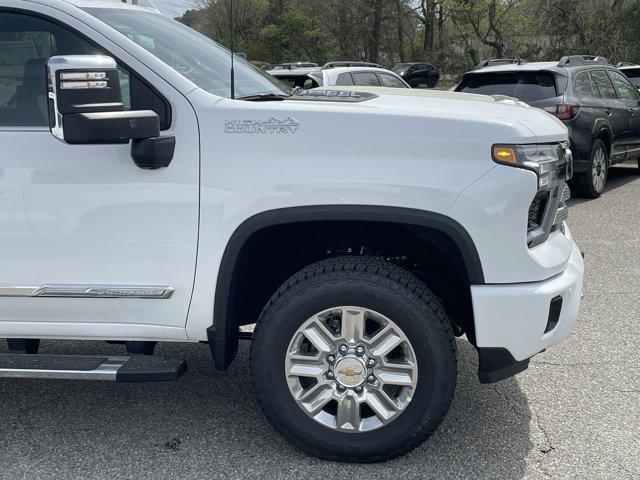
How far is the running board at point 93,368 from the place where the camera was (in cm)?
301

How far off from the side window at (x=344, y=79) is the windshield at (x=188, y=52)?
25.8 feet

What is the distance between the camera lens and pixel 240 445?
3268mm

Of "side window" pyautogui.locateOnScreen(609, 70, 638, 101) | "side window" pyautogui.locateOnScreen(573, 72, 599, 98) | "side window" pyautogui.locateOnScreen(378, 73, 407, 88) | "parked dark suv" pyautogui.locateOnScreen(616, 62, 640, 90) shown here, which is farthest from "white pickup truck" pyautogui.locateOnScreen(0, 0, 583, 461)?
"parked dark suv" pyautogui.locateOnScreen(616, 62, 640, 90)

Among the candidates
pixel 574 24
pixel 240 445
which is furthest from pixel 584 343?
pixel 574 24

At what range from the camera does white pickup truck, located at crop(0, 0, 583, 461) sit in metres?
2.80

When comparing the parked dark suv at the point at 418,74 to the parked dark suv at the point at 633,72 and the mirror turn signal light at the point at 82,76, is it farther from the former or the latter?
the mirror turn signal light at the point at 82,76

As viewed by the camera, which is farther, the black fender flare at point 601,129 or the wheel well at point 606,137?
the wheel well at point 606,137

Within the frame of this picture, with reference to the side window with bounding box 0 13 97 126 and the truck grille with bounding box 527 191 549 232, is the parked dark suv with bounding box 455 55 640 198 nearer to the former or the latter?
the truck grille with bounding box 527 191 549 232

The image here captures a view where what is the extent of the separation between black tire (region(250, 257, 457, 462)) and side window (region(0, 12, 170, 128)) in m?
1.07

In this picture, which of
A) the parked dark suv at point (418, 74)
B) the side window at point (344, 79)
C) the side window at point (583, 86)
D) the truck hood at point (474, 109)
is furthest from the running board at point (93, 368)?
the parked dark suv at point (418, 74)

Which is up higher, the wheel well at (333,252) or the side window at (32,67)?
the side window at (32,67)

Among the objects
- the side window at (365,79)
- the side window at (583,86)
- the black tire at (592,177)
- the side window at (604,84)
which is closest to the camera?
the side window at (583,86)

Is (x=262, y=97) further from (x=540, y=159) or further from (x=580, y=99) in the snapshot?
(x=580, y=99)

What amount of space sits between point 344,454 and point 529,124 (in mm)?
1639
